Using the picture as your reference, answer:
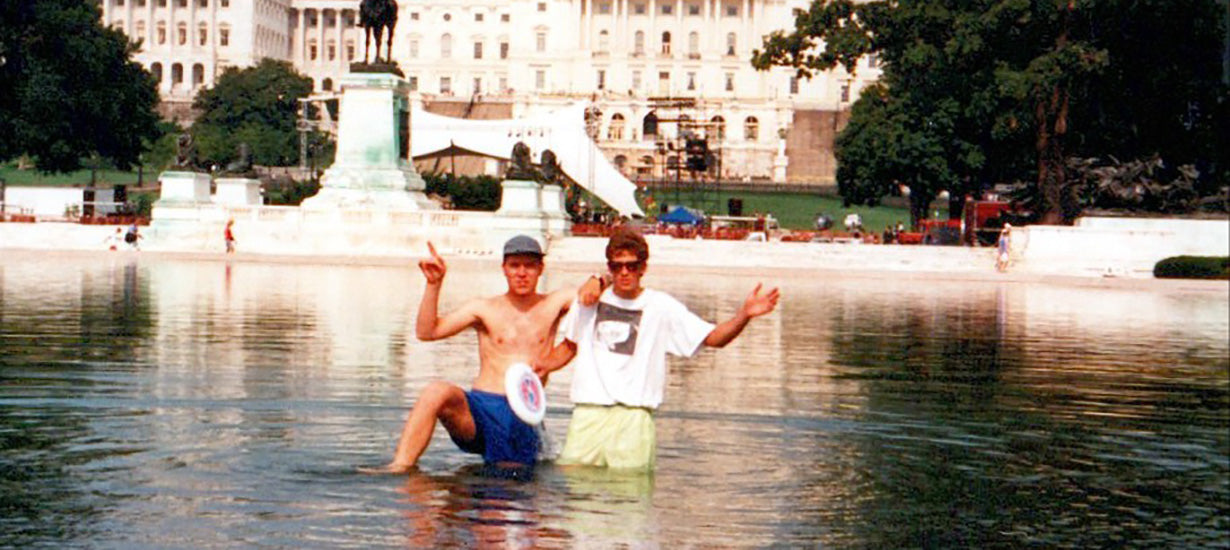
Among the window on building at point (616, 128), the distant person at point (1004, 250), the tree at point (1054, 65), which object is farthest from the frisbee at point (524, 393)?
the window on building at point (616, 128)

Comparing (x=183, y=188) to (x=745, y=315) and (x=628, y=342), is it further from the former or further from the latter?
(x=745, y=315)

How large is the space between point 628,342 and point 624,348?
0.06 m

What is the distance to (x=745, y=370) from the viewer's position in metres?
22.6

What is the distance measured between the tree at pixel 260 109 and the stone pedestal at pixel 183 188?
250ft

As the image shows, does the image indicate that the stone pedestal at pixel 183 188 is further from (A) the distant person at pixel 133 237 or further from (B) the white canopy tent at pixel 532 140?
(B) the white canopy tent at pixel 532 140

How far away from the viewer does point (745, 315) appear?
11445 mm

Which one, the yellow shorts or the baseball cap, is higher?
the baseball cap

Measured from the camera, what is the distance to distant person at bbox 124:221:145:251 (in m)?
58.3

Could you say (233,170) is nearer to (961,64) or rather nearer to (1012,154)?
(961,64)

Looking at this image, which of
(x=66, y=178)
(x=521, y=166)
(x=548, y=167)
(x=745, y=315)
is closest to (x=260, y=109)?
(x=66, y=178)

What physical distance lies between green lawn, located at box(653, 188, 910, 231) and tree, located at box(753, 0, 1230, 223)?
125ft

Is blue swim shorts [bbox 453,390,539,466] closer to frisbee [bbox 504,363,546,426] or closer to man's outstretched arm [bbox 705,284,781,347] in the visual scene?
frisbee [bbox 504,363,546,426]

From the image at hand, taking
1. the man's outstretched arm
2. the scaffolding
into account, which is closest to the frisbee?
the man's outstretched arm

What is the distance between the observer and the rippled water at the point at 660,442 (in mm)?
11586
